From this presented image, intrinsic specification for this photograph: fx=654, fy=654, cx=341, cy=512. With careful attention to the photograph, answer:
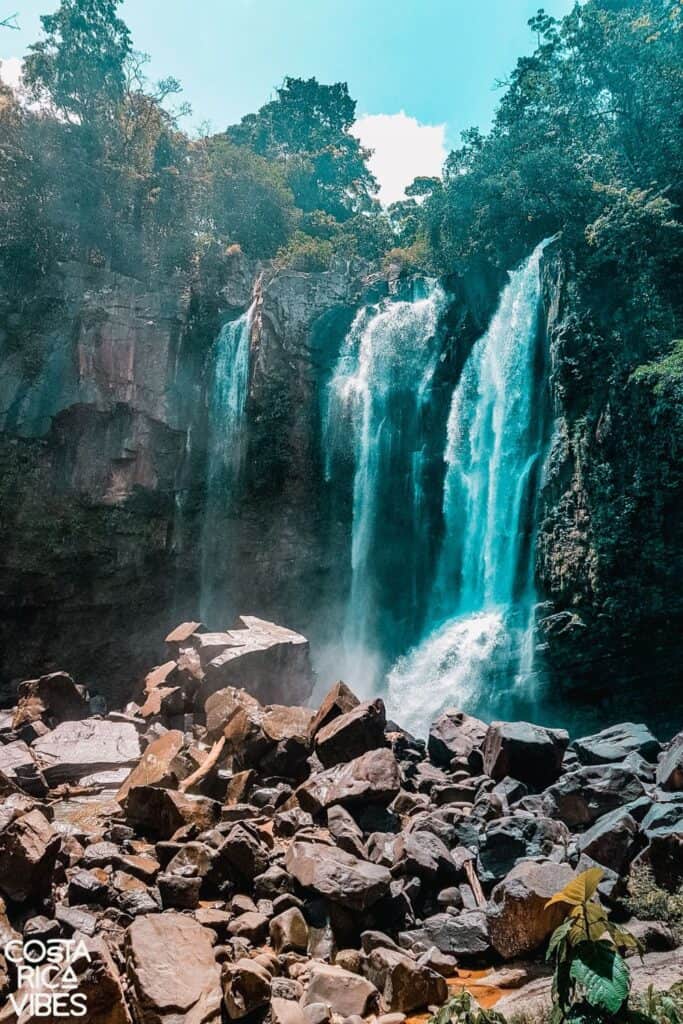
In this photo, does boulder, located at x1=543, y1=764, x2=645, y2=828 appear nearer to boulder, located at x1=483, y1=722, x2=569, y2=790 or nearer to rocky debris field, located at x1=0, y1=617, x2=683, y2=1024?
rocky debris field, located at x1=0, y1=617, x2=683, y2=1024

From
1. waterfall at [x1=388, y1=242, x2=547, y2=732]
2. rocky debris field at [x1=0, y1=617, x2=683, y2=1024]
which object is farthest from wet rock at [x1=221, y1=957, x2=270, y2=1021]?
waterfall at [x1=388, y1=242, x2=547, y2=732]

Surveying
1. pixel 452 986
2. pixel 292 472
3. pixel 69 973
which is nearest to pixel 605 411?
pixel 292 472

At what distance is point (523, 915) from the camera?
5.71m

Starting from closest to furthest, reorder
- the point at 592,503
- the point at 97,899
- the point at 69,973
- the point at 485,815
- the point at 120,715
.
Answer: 1. the point at 69,973
2. the point at 97,899
3. the point at 485,815
4. the point at 120,715
5. the point at 592,503

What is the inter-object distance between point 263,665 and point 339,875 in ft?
30.1

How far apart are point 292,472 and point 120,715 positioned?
487 inches

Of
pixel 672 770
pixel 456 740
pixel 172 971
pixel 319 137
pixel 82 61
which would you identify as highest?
pixel 319 137

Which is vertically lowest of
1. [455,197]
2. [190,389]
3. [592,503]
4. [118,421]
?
[592,503]

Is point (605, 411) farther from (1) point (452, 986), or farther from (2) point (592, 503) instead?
(1) point (452, 986)

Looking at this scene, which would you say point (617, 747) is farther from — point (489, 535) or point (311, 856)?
point (489, 535)

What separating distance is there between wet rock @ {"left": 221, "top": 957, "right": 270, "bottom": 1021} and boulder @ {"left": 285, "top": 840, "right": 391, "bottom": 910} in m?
1.33

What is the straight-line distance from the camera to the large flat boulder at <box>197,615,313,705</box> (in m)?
14.7

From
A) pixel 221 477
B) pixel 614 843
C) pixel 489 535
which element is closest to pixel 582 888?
pixel 614 843

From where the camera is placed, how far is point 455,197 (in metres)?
25.6
